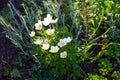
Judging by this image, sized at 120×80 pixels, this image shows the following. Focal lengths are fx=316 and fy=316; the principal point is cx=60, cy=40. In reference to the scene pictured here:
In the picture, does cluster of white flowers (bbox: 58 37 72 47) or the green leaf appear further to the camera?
the green leaf

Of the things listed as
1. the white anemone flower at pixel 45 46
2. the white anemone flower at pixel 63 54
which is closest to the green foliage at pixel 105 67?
the white anemone flower at pixel 63 54

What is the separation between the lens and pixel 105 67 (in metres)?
3.02

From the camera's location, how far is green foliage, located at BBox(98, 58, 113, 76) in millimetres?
2992

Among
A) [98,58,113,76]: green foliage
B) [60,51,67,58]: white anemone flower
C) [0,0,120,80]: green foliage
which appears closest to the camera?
[60,51,67,58]: white anemone flower

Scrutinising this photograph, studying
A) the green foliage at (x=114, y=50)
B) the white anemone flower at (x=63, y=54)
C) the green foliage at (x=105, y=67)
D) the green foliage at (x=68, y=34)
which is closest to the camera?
the white anemone flower at (x=63, y=54)

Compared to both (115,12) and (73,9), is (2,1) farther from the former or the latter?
(115,12)

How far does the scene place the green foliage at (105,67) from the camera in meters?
2.99

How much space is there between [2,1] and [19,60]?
1047 mm

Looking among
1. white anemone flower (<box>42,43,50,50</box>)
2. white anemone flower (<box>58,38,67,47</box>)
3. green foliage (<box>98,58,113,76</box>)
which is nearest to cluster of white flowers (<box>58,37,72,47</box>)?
white anemone flower (<box>58,38,67,47</box>)

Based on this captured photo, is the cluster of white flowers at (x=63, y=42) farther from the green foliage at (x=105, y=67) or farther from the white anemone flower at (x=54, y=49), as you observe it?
the green foliage at (x=105, y=67)

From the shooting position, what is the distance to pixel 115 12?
132 inches

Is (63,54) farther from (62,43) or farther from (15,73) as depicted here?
(15,73)

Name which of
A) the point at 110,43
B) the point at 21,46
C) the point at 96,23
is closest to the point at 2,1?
the point at 21,46

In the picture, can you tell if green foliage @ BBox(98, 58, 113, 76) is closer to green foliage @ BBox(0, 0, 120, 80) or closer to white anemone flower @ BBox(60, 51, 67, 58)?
green foliage @ BBox(0, 0, 120, 80)
